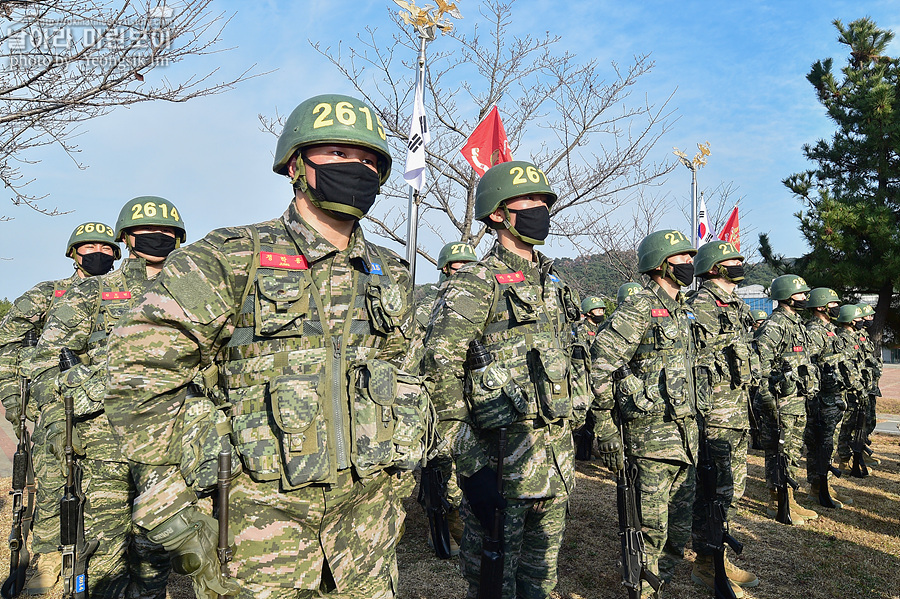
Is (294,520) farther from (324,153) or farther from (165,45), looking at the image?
(165,45)

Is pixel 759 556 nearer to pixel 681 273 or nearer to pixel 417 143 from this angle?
pixel 681 273

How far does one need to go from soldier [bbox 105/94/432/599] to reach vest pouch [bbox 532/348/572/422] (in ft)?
3.79

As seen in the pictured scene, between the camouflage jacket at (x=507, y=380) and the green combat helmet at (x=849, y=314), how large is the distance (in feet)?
34.0

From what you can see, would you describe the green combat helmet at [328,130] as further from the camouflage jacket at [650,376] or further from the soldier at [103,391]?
the camouflage jacket at [650,376]

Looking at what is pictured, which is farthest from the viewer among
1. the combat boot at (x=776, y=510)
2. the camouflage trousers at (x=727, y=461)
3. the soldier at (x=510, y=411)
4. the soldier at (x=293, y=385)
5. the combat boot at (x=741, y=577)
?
the combat boot at (x=776, y=510)

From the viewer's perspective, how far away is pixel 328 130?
264 cm

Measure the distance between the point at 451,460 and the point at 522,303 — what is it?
6.15ft

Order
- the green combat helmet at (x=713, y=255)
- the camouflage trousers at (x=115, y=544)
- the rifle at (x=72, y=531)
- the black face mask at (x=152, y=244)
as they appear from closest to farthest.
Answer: the rifle at (x=72, y=531), the camouflage trousers at (x=115, y=544), the black face mask at (x=152, y=244), the green combat helmet at (x=713, y=255)

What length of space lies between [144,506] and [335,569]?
827 mm

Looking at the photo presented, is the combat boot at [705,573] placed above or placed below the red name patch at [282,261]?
below

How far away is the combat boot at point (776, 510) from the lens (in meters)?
7.81

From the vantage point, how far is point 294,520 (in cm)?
241

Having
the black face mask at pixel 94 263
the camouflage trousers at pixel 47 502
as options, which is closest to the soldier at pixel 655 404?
the camouflage trousers at pixel 47 502

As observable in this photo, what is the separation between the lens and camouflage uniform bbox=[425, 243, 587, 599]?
12.4 feet
